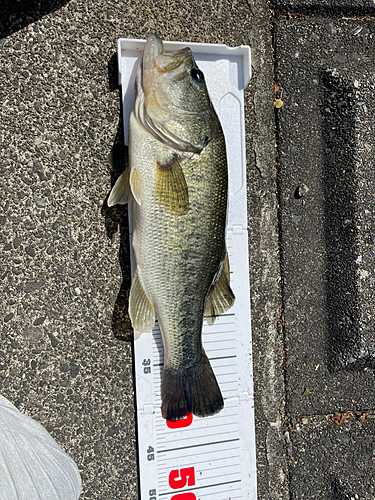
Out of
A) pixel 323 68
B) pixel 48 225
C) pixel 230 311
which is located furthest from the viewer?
pixel 323 68

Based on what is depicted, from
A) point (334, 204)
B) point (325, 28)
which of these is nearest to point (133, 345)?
point (334, 204)

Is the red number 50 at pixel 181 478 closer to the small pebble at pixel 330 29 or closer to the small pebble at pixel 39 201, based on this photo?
the small pebble at pixel 39 201

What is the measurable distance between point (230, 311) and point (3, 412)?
1.17 m

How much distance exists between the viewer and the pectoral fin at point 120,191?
1736 mm

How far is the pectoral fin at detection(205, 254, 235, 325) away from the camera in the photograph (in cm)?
182

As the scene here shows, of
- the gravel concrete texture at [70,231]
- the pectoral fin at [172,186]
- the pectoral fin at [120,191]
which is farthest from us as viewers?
the gravel concrete texture at [70,231]

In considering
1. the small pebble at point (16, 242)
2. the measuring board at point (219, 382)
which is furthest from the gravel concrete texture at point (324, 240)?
the small pebble at point (16, 242)

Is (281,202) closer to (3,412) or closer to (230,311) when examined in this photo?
(230,311)

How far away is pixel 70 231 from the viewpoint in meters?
1.90

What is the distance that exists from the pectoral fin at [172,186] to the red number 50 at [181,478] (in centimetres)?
137

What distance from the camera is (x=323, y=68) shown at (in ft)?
7.27

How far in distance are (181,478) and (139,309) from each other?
37.2 inches

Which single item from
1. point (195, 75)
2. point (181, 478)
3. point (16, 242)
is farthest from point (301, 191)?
point (181, 478)

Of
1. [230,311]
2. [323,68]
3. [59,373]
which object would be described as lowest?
[59,373]
